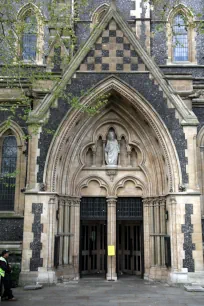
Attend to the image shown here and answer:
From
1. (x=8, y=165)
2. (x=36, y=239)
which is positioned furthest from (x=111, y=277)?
(x=8, y=165)

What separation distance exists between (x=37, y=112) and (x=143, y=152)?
4.64 metres

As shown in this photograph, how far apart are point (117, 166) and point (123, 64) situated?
4166mm

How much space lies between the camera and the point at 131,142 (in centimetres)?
1423

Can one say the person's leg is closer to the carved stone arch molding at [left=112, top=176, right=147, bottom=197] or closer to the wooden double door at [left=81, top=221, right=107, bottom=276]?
the wooden double door at [left=81, top=221, right=107, bottom=276]

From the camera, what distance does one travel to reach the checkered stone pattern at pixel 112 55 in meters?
13.5

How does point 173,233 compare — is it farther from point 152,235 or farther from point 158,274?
point 158,274

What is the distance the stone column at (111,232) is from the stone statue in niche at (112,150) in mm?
1547

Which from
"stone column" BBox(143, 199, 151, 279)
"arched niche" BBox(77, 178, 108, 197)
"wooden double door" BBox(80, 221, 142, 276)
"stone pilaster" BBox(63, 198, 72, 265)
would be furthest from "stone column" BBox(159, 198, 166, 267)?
"stone pilaster" BBox(63, 198, 72, 265)

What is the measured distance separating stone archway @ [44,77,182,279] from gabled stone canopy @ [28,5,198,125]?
0.83 m

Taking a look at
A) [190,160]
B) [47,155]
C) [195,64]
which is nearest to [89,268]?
[47,155]

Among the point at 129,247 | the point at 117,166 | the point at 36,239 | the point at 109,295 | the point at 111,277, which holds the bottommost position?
the point at 109,295

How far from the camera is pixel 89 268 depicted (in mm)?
14312

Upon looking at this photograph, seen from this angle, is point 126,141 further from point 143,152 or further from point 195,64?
point 195,64

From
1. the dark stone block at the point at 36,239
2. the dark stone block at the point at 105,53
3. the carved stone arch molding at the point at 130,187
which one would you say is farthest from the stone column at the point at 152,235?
the dark stone block at the point at 105,53
